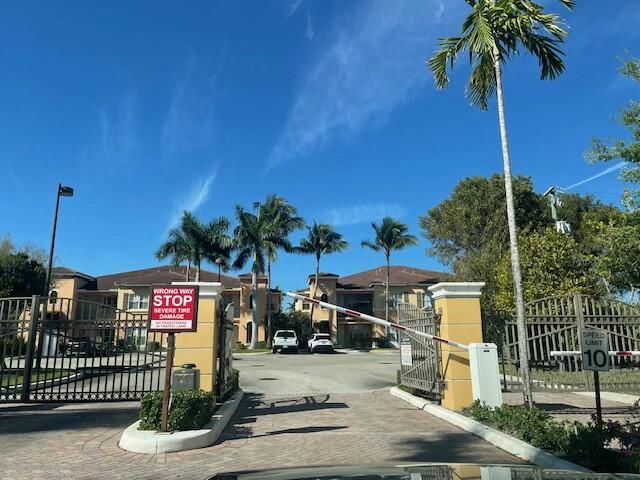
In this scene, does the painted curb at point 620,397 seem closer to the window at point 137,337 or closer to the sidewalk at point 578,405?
the sidewalk at point 578,405

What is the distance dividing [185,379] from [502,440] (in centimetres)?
Answer: 534

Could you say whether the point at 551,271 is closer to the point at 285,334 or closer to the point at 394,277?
the point at 285,334

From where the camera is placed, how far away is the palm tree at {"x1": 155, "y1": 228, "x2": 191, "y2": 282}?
4744 centimetres

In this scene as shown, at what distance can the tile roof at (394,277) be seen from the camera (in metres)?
56.7

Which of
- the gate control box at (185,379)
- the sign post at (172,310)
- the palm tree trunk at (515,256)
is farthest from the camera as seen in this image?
the palm tree trunk at (515,256)

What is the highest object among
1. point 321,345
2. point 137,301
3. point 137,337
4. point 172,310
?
point 137,301

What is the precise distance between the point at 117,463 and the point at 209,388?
3.45m

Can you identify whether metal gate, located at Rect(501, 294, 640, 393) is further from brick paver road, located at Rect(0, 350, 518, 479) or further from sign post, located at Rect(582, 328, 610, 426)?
sign post, located at Rect(582, 328, 610, 426)

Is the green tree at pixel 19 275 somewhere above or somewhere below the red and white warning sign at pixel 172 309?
above

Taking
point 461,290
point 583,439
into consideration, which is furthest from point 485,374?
point 583,439

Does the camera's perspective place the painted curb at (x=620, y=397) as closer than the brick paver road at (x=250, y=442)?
No

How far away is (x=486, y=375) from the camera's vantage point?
948 cm

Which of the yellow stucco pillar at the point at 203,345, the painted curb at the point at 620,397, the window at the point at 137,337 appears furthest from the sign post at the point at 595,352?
the window at the point at 137,337

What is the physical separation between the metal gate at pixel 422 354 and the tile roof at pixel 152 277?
1720 inches
